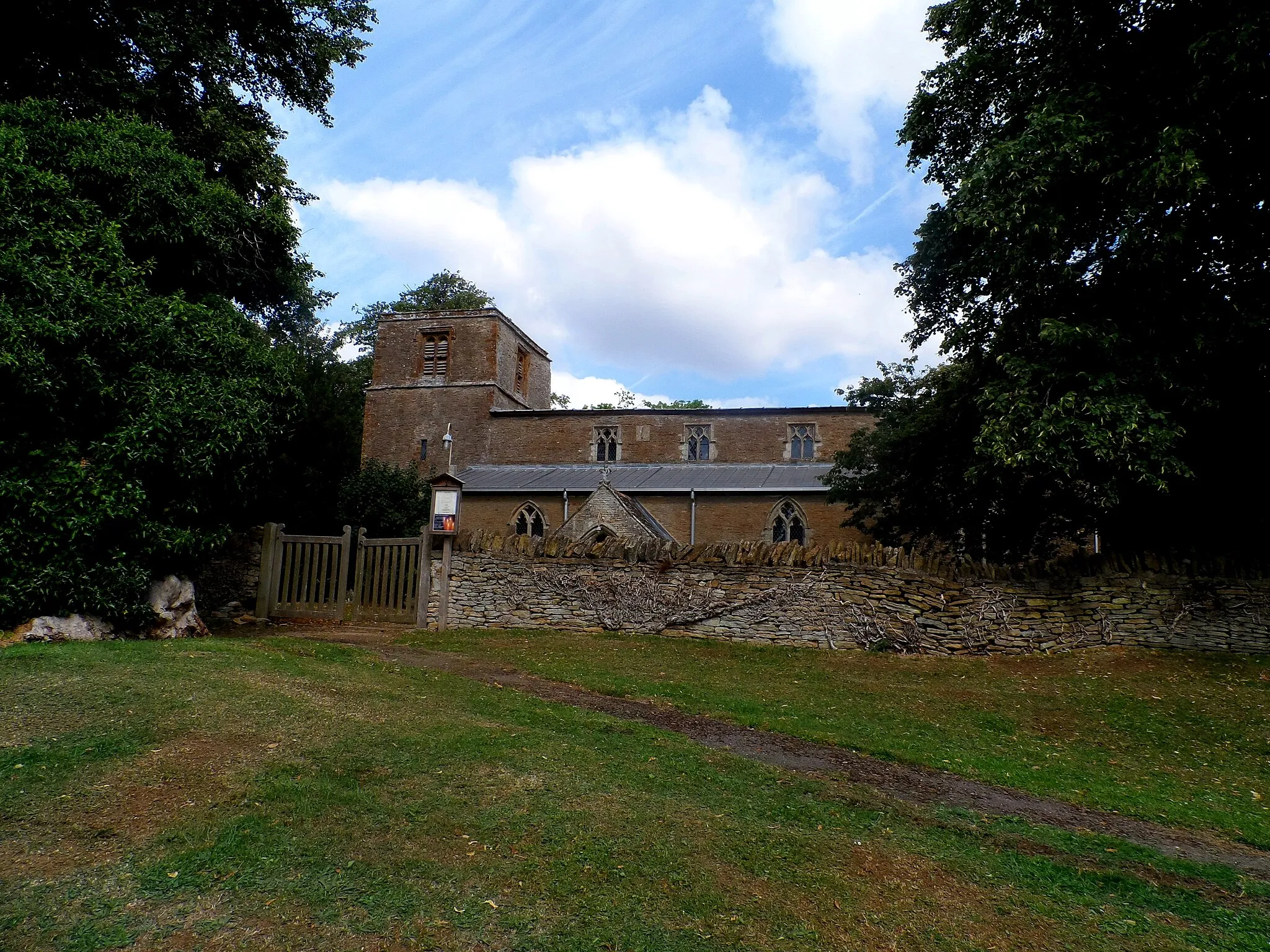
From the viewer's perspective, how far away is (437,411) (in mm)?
40219

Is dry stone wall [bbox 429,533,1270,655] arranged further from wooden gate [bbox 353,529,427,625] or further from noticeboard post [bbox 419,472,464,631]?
wooden gate [bbox 353,529,427,625]

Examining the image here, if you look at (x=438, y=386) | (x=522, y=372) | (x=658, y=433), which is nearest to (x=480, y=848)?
(x=658, y=433)

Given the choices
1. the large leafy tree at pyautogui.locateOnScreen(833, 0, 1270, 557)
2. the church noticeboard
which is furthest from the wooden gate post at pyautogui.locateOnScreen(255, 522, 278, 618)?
the large leafy tree at pyautogui.locateOnScreen(833, 0, 1270, 557)

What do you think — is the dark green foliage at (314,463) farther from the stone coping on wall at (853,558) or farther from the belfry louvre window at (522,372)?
the belfry louvre window at (522,372)

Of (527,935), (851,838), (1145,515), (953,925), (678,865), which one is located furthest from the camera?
(1145,515)

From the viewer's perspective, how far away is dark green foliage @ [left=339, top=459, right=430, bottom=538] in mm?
27328

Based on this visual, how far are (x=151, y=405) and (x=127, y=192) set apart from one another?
440 cm

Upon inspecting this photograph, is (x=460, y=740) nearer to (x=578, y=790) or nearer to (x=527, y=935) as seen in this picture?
(x=578, y=790)

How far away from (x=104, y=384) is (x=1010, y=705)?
15.3 m

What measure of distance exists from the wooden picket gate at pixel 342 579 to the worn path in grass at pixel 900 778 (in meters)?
6.51

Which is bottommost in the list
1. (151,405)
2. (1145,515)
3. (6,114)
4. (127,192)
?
(1145,515)

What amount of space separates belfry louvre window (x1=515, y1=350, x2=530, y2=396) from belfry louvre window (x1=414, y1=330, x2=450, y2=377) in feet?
12.4

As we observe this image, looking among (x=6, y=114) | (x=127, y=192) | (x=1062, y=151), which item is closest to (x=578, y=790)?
(x=1062, y=151)

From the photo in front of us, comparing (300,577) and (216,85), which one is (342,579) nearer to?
(300,577)
